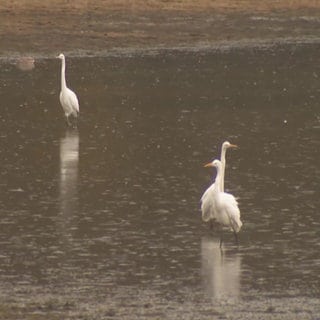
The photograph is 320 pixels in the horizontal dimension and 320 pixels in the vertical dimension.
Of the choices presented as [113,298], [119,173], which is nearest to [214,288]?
[113,298]

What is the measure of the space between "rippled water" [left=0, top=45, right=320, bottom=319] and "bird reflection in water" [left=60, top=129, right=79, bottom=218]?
3 centimetres

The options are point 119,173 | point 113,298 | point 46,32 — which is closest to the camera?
point 113,298

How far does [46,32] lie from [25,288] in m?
25.0

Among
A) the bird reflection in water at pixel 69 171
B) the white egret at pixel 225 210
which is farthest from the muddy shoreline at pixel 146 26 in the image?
the white egret at pixel 225 210

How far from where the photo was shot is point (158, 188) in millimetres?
21750

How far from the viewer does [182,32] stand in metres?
42.0

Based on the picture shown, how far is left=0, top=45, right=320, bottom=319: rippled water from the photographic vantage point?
1580cm

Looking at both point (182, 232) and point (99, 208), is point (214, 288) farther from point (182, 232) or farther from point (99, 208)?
point (99, 208)

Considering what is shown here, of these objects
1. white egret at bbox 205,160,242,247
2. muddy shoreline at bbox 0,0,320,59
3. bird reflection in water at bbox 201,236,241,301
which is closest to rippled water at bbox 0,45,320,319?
bird reflection in water at bbox 201,236,241,301

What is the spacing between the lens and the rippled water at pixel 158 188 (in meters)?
15.8

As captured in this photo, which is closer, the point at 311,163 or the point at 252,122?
the point at 311,163

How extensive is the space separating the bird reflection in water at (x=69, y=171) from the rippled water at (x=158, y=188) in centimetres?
3

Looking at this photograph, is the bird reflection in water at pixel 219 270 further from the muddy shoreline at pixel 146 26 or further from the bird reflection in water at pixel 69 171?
the muddy shoreline at pixel 146 26

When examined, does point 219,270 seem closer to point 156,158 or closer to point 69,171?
point 69,171
